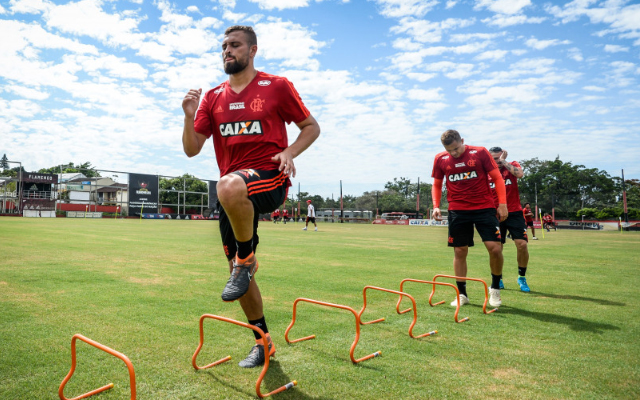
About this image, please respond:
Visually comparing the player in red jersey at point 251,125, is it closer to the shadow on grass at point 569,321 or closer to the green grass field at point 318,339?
the green grass field at point 318,339

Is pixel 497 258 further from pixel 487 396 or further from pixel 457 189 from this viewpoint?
pixel 487 396

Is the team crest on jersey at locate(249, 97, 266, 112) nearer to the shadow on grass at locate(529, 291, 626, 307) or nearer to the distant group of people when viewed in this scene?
the distant group of people

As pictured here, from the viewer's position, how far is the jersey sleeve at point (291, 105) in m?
3.25

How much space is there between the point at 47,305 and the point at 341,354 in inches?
145

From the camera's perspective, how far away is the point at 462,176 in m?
6.17

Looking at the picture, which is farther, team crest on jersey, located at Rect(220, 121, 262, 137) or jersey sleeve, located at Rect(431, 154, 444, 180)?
jersey sleeve, located at Rect(431, 154, 444, 180)

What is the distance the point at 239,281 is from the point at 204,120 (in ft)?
4.92

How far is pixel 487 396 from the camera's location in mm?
2695

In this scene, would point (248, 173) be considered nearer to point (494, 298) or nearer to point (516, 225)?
point (494, 298)

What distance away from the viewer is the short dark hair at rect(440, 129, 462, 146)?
6.00m

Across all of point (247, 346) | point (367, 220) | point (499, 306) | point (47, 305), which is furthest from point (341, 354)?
point (367, 220)

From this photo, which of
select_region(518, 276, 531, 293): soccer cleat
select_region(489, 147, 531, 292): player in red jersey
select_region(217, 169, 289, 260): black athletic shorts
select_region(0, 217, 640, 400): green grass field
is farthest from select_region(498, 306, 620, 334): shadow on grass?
select_region(217, 169, 289, 260): black athletic shorts

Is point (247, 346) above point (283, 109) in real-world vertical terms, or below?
below

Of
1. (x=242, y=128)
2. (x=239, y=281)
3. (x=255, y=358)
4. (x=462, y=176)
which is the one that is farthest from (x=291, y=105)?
(x=462, y=176)
